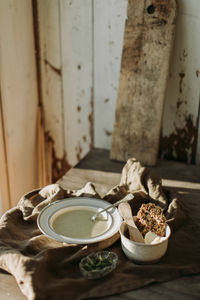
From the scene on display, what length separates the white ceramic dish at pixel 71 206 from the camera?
83cm

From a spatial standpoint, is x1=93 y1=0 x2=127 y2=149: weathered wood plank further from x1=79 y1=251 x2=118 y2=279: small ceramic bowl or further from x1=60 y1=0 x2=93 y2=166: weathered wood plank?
x1=79 y1=251 x2=118 y2=279: small ceramic bowl

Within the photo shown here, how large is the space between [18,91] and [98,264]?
0.91 metres

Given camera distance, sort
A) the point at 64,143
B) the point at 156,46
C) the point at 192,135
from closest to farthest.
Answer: the point at 156,46, the point at 192,135, the point at 64,143

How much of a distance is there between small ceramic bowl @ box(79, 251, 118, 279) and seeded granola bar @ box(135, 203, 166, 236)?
0.11m

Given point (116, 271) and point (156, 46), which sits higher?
point (156, 46)

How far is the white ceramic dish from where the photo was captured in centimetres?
83

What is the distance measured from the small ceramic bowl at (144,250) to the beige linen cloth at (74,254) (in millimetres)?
15

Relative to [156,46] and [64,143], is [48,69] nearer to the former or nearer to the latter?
[64,143]

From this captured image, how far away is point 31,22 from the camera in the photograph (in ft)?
4.75

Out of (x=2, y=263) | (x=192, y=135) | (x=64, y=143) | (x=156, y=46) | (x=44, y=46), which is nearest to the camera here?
(x=2, y=263)

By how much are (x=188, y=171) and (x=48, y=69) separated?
75 cm

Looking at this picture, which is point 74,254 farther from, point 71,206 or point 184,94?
point 184,94

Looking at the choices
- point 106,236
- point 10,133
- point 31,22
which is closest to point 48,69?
point 31,22

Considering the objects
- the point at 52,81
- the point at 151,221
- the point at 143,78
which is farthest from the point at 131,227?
the point at 52,81
